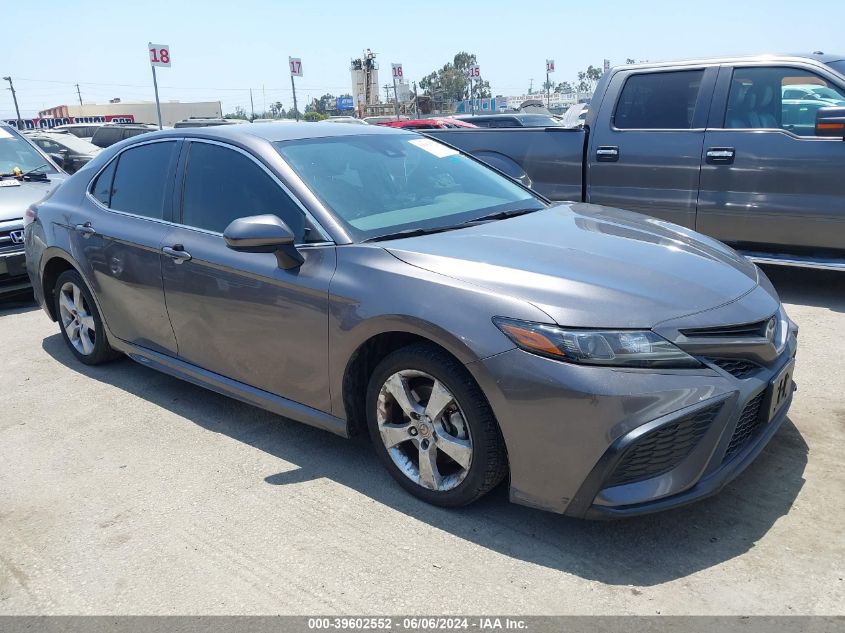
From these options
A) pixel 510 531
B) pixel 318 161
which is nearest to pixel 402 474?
pixel 510 531

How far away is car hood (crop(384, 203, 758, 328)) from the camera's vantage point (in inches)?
111

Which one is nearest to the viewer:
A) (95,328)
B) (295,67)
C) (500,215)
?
(500,215)

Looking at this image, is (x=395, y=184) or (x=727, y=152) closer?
(x=395, y=184)

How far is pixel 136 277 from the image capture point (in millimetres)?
4410

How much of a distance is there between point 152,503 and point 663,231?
8.97ft

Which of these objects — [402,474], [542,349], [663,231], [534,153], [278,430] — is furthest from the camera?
[534,153]

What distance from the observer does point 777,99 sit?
239 inches

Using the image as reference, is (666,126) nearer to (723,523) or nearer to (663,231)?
(663,231)

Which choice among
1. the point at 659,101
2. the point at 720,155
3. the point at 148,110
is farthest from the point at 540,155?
the point at 148,110

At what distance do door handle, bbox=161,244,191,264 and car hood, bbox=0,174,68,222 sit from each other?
3.65m

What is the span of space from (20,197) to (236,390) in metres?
4.91

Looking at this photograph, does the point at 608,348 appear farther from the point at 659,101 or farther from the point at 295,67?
the point at 295,67

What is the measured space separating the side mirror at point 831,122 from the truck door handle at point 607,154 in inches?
61.6

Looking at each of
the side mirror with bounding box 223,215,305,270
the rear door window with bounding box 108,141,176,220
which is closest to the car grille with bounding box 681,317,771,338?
the side mirror with bounding box 223,215,305,270
